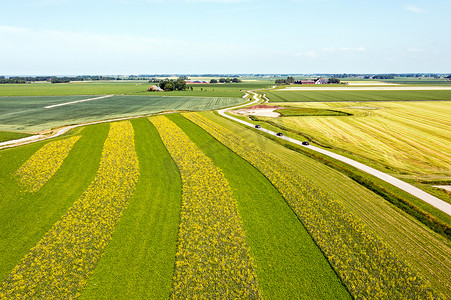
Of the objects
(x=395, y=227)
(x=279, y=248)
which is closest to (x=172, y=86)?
(x=279, y=248)

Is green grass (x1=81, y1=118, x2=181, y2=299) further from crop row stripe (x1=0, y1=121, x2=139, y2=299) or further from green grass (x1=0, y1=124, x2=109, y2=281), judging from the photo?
green grass (x1=0, y1=124, x2=109, y2=281)

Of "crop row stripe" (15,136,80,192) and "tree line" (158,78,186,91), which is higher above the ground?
"tree line" (158,78,186,91)

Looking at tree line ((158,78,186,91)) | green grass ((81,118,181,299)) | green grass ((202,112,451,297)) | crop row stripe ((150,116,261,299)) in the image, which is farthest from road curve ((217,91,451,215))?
tree line ((158,78,186,91))

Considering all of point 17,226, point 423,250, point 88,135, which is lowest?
point 423,250

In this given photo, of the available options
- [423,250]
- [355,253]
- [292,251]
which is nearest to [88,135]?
[292,251]

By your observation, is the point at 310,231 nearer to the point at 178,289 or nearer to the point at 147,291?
the point at 178,289

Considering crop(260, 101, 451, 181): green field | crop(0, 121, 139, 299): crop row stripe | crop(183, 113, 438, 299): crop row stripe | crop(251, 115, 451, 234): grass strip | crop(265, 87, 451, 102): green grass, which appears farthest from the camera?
crop(265, 87, 451, 102): green grass
